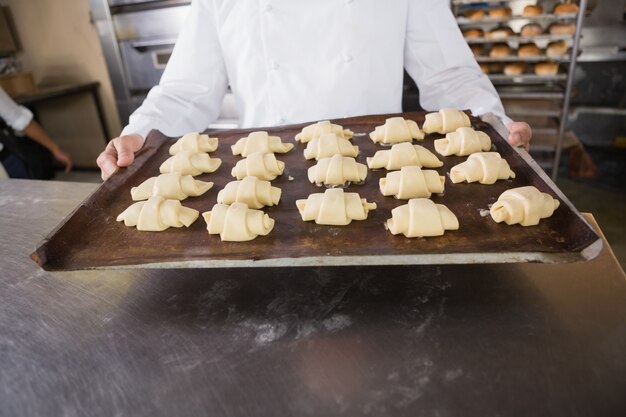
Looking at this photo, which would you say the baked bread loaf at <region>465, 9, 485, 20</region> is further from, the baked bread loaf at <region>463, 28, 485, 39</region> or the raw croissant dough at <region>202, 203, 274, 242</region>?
the raw croissant dough at <region>202, 203, 274, 242</region>

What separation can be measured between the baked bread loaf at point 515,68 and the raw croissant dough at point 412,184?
103 inches

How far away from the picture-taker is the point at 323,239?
1.10 meters

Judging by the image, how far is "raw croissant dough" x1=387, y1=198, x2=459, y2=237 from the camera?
1.05 m

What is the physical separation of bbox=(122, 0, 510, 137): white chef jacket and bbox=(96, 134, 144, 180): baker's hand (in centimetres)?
18

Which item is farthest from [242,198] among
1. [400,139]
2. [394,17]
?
[394,17]

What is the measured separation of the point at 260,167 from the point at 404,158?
487mm

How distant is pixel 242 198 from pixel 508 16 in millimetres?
2835

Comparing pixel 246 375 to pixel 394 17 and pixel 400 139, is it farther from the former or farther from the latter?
pixel 394 17

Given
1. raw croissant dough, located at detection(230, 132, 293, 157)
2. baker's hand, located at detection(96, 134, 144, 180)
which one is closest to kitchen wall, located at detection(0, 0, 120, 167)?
baker's hand, located at detection(96, 134, 144, 180)

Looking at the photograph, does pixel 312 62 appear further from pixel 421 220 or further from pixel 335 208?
pixel 421 220

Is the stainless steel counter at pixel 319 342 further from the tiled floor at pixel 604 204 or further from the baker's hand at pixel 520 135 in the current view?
the tiled floor at pixel 604 204

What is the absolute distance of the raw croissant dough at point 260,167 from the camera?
56.1 inches

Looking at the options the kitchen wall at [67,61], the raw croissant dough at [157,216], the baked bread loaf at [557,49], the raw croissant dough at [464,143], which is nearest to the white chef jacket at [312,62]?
the raw croissant dough at [464,143]

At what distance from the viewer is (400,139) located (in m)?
1.62
